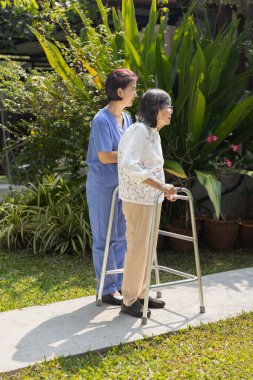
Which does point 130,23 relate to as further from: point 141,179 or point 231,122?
point 141,179

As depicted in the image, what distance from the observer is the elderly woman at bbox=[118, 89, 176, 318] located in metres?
4.13

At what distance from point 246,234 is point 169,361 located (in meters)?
3.54

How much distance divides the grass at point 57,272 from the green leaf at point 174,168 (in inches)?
36.5

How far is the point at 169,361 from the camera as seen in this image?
3773mm

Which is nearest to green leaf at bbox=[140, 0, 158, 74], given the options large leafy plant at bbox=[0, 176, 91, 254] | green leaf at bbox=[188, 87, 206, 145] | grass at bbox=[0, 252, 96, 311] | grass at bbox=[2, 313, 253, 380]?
green leaf at bbox=[188, 87, 206, 145]

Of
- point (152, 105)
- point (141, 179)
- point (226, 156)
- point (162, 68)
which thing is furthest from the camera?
point (226, 156)

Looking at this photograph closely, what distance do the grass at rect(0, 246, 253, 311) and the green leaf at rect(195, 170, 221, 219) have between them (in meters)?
0.68

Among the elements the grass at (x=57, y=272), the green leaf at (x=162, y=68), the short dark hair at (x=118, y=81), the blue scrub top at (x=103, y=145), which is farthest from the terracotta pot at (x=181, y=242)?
the short dark hair at (x=118, y=81)

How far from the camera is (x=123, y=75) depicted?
4488 millimetres

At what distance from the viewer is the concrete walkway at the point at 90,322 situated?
12.7 feet

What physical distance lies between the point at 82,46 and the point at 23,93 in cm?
86

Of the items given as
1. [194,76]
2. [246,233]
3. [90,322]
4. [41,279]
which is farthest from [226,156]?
[90,322]

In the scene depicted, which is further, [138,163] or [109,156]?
[109,156]

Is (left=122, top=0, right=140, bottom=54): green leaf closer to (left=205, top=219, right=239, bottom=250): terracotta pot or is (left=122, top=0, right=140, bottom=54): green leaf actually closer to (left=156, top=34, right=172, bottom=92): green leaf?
(left=156, top=34, right=172, bottom=92): green leaf
